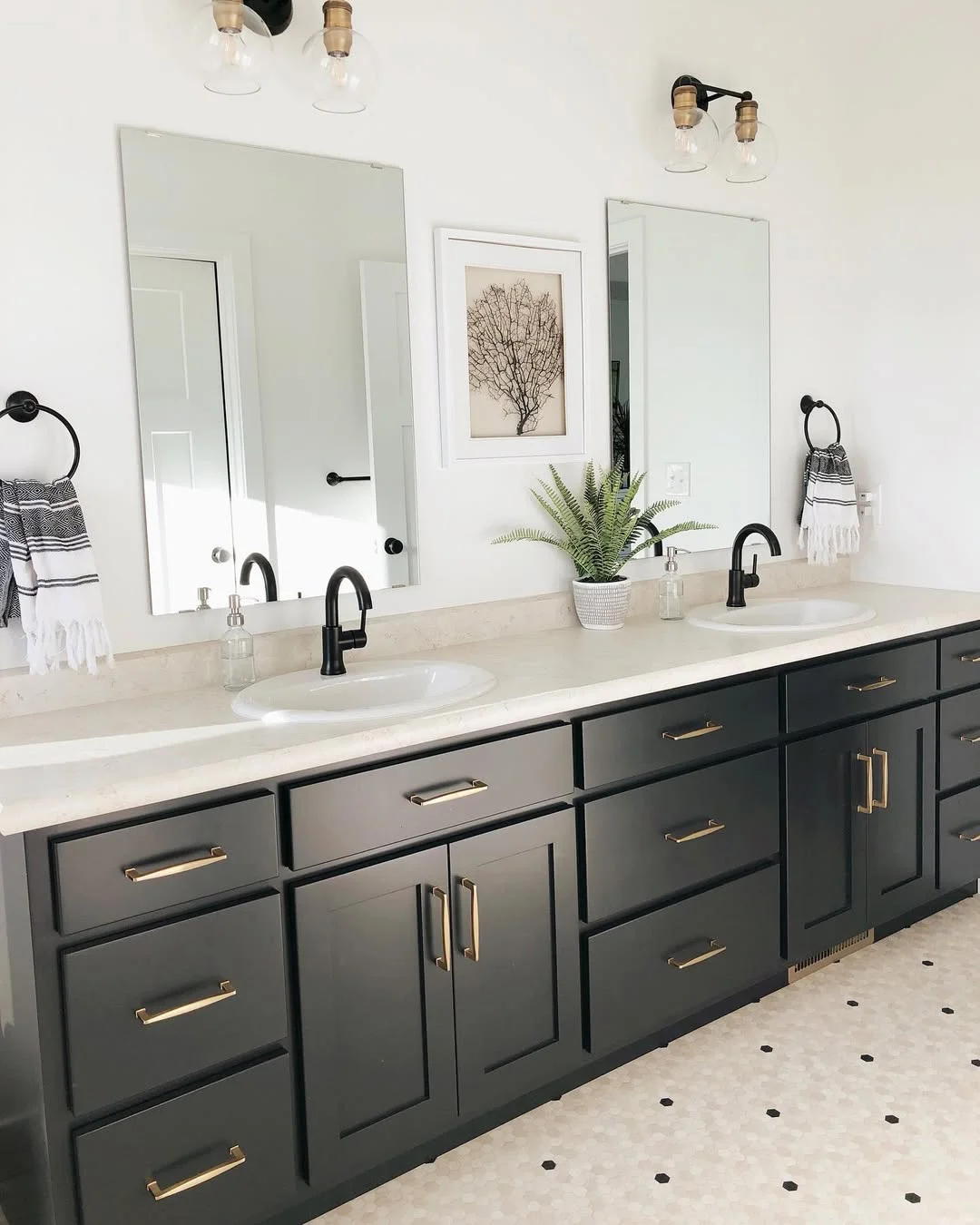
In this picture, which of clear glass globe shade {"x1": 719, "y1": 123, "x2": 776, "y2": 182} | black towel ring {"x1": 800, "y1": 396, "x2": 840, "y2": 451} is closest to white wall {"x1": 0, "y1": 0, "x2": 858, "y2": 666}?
black towel ring {"x1": 800, "y1": 396, "x2": 840, "y2": 451}

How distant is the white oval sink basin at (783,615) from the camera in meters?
2.58

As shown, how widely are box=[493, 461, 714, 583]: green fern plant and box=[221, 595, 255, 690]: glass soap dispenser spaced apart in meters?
0.70

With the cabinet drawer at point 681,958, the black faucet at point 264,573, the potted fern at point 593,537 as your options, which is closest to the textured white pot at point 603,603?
the potted fern at point 593,537

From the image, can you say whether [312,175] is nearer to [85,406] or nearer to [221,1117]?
[85,406]

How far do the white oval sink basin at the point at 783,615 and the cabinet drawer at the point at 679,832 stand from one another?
350mm

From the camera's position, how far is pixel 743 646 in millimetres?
2342

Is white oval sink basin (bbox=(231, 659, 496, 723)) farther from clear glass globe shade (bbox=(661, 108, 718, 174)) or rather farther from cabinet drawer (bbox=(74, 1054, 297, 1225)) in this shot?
clear glass globe shade (bbox=(661, 108, 718, 174))

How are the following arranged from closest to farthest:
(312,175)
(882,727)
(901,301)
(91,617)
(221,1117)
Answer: (221,1117), (91,617), (312,175), (882,727), (901,301)

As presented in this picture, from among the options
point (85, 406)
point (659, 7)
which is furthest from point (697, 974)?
point (659, 7)

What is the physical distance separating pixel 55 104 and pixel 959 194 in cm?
226

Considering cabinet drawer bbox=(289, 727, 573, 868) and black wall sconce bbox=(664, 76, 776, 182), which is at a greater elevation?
black wall sconce bbox=(664, 76, 776, 182)

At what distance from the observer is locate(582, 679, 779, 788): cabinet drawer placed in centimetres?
209

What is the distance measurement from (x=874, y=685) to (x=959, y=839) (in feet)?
1.98

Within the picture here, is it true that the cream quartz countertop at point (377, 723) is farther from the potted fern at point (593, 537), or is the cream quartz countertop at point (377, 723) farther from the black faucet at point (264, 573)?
the black faucet at point (264, 573)
